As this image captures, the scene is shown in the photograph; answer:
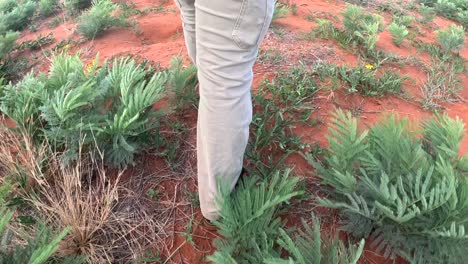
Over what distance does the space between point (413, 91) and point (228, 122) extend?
2052 millimetres

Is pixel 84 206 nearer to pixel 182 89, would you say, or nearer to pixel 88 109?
pixel 88 109

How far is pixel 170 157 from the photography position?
2068mm

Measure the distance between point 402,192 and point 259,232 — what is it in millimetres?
581

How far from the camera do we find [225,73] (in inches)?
54.6

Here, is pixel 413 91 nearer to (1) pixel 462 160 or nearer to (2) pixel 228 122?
(1) pixel 462 160

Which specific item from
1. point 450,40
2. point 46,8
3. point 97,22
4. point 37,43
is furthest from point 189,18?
point 46,8

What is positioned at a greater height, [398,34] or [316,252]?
[316,252]

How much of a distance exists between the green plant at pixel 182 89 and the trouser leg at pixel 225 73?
2.51 feet

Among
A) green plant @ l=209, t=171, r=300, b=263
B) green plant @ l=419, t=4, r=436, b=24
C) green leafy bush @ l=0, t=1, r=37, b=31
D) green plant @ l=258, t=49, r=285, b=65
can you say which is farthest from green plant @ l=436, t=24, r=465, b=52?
green leafy bush @ l=0, t=1, r=37, b=31

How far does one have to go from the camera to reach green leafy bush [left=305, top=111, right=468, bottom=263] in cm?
148

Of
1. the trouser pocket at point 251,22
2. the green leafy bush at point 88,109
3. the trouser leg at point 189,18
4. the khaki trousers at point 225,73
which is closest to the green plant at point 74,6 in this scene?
the green leafy bush at point 88,109

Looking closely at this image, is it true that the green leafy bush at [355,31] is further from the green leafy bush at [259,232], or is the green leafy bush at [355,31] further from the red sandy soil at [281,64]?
the green leafy bush at [259,232]

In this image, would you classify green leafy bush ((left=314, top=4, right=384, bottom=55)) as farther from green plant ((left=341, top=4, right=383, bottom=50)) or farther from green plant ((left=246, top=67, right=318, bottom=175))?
green plant ((left=246, top=67, right=318, bottom=175))

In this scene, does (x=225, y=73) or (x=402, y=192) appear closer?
(x=225, y=73)
